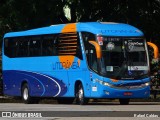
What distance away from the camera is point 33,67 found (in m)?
34.8

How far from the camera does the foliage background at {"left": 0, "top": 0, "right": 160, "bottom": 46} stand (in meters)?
38.5

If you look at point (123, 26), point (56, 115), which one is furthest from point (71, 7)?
point (56, 115)

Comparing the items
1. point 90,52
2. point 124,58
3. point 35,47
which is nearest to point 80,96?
point 90,52

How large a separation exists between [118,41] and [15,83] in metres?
8.26

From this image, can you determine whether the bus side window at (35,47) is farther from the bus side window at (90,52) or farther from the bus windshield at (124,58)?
the bus windshield at (124,58)

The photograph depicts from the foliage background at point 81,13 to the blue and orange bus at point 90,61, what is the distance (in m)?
4.15

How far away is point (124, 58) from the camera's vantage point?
3027 centimetres

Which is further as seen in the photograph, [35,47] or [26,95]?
[26,95]

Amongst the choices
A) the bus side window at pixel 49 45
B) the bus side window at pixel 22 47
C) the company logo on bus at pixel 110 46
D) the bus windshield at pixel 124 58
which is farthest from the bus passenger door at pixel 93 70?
the bus side window at pixel 22 47

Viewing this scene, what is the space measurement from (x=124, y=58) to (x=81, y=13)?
909 centimetres

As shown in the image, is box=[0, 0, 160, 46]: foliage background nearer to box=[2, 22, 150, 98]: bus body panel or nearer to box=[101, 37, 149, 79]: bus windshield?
box=[2, 22, 150, 98]: bus body panel

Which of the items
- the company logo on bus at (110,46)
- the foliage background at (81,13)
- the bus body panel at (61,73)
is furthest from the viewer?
the foliage background at (81,13)

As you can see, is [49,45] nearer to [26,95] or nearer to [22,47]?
[22,47]

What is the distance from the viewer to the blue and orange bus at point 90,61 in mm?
30000
